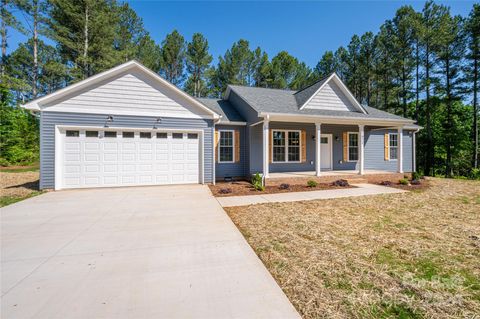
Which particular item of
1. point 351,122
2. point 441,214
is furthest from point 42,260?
point 351,122

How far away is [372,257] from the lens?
10.00ft

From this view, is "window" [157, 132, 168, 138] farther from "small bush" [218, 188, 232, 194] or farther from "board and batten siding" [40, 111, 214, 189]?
"small bush" [218, 188, 232, 194]

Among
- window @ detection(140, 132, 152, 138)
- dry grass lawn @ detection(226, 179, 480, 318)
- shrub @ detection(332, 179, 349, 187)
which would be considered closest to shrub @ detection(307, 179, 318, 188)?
shrub @ detection(332, 179, 349, 187)

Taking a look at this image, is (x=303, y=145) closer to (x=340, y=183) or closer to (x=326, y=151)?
(x=326, y=151)

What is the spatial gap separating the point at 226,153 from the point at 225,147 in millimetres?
318

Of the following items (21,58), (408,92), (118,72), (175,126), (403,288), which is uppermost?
(21,58)

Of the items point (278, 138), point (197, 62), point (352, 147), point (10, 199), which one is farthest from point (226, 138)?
point (197, 62)

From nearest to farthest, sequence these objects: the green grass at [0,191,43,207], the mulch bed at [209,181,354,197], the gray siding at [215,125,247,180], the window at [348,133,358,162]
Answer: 1. the green grass at [0,191,43,207]
2. the mulch bed at [209,181,354,197]
3. the gray siding at [215,125,247,180]
4. the window at [348,133,358,162]

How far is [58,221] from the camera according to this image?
15.0 ft

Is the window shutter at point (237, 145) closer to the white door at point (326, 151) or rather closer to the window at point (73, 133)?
the white door at point (326, 151)

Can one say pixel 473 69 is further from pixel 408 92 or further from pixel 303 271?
pixel 303 271

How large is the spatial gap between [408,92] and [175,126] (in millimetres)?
21804

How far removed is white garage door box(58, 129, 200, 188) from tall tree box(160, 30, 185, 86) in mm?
18356

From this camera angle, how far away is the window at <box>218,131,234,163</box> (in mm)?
10634
